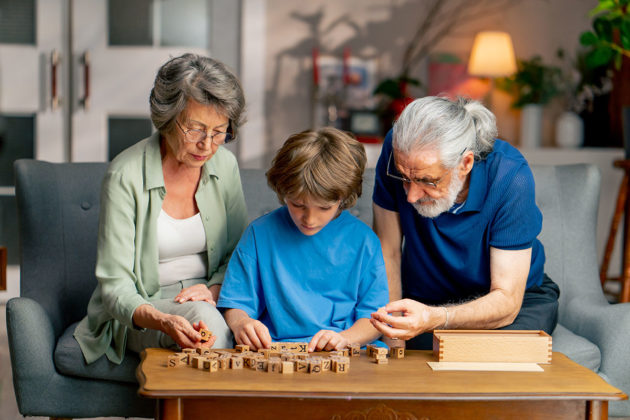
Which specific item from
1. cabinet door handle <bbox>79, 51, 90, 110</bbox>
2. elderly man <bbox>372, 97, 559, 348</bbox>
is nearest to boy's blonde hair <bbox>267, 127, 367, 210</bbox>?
elderly man <bbox>372, 97, 559, 348</bbox>

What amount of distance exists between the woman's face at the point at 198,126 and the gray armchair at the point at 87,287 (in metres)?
0.62

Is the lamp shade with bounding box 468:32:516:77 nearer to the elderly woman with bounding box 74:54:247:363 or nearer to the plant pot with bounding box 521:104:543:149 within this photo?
the plant pot with bounding box 521:104:543:149

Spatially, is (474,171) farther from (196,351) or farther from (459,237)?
(196,351)

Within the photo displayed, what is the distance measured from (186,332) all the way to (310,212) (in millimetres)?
420

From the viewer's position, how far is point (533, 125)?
199 inches

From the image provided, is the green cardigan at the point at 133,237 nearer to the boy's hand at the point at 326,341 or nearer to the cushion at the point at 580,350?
the boy's hand at the point at 326,341

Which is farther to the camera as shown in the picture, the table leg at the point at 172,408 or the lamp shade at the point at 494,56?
the lamp shade at the point at 494,56

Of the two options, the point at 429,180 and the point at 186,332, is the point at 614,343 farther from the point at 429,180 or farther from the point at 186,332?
the point at 186,332

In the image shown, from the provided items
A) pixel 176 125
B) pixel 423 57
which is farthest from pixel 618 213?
pixel 176 125

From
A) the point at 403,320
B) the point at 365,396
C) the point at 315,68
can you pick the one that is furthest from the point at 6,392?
the point at 315,68

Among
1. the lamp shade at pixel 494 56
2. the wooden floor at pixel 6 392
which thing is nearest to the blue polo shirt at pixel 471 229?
the wooden floor at pixel 6 392

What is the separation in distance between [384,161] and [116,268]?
824mm

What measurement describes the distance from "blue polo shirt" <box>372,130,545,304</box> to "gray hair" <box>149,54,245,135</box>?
0.49 m

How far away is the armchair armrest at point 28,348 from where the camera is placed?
6.85ft
